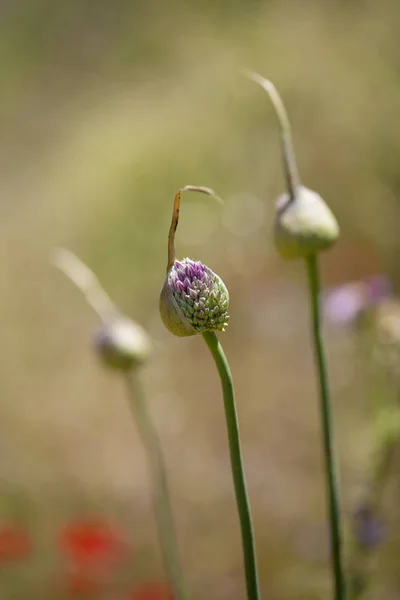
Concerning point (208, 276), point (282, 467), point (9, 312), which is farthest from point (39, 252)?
point (208, 276)

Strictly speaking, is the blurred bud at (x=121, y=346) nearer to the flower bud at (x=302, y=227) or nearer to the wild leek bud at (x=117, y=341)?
the wild leek bud at (x=117, y=341)

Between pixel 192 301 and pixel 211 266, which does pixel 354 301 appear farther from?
pixel 211 266

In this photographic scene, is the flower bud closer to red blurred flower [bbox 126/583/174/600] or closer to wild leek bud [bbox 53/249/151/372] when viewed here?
wild leek bud [bbox 53/249/151/372]

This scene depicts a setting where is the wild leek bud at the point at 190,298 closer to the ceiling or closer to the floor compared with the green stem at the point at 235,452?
closer to the ceiling

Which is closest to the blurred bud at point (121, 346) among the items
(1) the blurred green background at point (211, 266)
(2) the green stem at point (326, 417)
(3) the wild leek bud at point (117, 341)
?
(3) the wild leek bud at point (117, 341)

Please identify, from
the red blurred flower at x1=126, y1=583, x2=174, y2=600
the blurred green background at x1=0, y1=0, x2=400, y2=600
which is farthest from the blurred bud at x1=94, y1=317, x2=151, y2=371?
the red blurred flower at x1=126, y1=583, x2=174, y2=600

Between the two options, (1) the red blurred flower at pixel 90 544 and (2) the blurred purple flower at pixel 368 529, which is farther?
(1) the red blurred flower at pixel 90 544

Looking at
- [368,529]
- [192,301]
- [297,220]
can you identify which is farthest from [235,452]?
[368,529]

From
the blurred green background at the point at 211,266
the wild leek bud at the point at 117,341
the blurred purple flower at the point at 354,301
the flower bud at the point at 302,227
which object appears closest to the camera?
the flower bud at the point at 302,227
